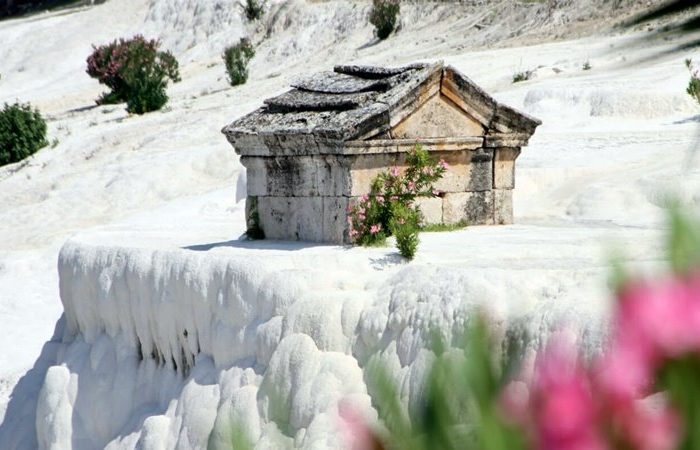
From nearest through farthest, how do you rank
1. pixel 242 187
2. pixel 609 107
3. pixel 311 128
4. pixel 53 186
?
pixel 311 128, pixel 242 187, pixel 609 107, pixel 53 186

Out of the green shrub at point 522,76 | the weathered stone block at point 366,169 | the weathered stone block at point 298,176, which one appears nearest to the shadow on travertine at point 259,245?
the weathered stone block at point 298,176

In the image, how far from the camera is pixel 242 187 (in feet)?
52.6

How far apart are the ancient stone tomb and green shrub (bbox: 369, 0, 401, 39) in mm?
21425

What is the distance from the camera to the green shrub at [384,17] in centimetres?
3294

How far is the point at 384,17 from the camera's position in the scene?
33.0m

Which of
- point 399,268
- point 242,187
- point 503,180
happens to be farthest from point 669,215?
point 242,187

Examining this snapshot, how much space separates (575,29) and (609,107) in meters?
10.5

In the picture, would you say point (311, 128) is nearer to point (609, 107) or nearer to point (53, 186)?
point (609, 107)

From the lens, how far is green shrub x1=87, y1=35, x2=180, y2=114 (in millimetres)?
27531

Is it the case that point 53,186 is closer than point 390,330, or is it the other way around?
Answer: point 390,330

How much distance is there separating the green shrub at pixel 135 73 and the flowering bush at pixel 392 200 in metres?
17.6

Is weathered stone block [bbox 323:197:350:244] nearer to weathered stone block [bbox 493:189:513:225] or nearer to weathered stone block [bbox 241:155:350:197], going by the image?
weathered stone block [bbox 241:155:350:197]

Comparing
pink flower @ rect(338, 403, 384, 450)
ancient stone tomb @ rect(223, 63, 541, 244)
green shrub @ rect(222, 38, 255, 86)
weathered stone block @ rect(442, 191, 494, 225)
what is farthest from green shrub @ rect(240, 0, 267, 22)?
pink flower @ rect(338, 403, 384, 450)

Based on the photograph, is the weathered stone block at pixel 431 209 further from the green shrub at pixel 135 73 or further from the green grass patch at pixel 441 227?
the green shrub at pixel 135 73
